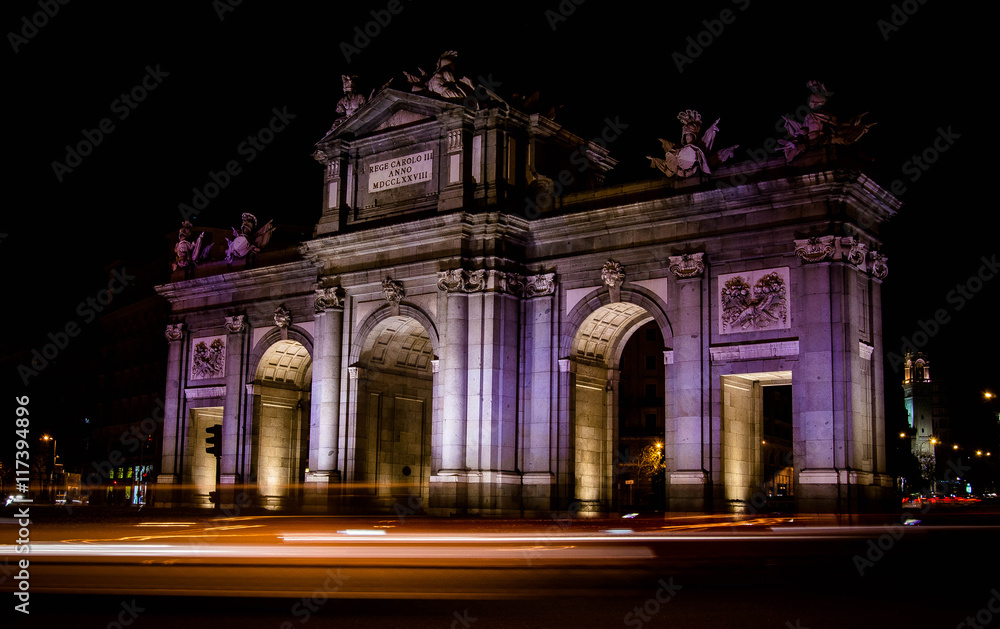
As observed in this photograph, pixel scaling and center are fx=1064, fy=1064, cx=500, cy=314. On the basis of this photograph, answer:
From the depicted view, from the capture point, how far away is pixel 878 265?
3747 cm

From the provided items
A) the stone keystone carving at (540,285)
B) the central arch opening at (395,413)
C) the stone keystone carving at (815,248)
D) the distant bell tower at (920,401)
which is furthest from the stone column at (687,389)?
the distant bell tower at (920,401)

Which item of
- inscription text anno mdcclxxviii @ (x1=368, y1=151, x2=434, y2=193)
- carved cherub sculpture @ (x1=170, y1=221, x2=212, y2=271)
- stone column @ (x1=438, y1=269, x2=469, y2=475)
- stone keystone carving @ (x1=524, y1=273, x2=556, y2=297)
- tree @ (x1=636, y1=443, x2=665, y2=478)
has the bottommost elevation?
tree @ (x1=636, y1=443, x2=665, y2=478)

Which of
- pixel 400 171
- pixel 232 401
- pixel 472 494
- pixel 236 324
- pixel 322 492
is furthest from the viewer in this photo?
pixel 236 324

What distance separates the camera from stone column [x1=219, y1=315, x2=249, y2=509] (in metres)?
51.6

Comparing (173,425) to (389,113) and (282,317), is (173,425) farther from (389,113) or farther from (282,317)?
(389,113)

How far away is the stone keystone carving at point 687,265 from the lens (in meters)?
38.3

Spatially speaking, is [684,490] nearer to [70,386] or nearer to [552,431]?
[552,431]

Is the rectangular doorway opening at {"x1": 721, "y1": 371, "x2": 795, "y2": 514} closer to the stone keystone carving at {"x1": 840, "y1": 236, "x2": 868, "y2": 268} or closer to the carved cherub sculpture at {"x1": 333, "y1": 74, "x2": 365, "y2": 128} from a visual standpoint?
the stone keystone carving at {"x1": 840, "y1": 236, "x2": 868, "y2": 268}

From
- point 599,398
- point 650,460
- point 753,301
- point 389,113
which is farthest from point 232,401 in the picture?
point 650,460

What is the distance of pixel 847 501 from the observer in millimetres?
34031

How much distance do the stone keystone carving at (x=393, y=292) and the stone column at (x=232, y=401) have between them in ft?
37.5

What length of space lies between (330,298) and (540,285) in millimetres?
9666

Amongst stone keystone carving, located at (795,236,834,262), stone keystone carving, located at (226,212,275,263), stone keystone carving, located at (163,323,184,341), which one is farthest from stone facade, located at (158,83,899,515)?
stone keystone carving, located at (163,323,184,341)

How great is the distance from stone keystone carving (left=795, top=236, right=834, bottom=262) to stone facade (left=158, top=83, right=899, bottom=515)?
0.17 ft
